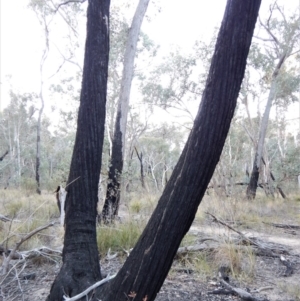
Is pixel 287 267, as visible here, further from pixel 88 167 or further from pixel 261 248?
pixel 88 167

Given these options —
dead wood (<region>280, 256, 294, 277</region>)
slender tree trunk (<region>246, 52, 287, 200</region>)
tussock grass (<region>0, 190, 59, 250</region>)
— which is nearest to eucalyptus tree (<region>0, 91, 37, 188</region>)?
slender tree trunk (<region>246, 52, 287, 200</region>)

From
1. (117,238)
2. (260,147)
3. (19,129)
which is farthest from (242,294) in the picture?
(19,129)

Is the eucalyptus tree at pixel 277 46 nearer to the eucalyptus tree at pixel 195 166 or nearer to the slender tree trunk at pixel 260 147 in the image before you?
the slender tree trunk at pixel 260 147

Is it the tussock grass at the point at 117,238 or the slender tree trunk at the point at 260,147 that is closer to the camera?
the tussock grass at the point at 117,238

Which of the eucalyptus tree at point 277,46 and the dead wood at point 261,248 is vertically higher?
the eucalyptus tree at point 277,46

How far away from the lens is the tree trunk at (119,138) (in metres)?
6.08

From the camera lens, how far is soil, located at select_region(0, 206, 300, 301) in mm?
3178

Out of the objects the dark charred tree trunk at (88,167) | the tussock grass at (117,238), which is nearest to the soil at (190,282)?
the tussock grass at (117,238)

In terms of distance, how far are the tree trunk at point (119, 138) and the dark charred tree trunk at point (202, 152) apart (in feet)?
10.4

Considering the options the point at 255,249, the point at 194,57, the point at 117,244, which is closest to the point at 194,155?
the point at 117,244

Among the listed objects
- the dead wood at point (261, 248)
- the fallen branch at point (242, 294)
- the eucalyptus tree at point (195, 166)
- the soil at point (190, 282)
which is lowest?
the soil at point (190, 282)

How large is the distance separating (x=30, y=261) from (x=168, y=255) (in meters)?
2.33

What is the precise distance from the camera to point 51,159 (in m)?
23.8

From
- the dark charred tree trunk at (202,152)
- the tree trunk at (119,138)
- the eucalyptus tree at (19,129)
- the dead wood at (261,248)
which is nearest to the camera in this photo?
the dark charred tree trunk at (202,152)
